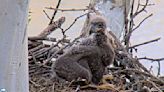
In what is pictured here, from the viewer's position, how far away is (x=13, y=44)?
1.20 m

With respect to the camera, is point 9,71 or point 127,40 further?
point 127,40

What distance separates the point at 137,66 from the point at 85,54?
38cm

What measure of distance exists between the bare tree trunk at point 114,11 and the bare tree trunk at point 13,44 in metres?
1.63

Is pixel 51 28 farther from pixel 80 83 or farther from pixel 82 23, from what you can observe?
pixel 82 23

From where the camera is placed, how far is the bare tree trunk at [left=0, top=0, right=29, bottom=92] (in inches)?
46.8

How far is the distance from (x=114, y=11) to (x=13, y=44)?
171cm

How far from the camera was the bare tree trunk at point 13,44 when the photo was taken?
3.90 feet

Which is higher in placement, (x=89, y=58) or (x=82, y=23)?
(x=82, y=23)

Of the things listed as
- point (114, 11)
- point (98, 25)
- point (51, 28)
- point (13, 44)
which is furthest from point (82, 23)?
point (13, 44)

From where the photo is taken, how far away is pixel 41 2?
3816 mm

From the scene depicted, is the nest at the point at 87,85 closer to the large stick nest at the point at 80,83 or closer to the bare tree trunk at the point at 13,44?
the large stick nest at the point at 80,83

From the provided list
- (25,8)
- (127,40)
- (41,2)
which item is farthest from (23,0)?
(41,2)

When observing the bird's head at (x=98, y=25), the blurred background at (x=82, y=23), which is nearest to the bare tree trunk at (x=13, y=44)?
the bird's head at (x=98, y=25)

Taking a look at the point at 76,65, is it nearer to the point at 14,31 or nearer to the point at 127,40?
the point at 127,40
